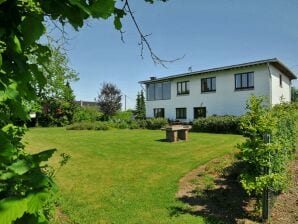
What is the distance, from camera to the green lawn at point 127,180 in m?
7.64

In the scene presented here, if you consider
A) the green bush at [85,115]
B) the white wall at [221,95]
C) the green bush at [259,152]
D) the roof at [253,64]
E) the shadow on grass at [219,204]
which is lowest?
the shadow on grass at [219,204]

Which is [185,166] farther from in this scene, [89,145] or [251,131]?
[89,145]

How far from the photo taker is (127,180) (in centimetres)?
1054

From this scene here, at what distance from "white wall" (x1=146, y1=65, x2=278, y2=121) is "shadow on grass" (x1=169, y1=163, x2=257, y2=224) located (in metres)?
20.6

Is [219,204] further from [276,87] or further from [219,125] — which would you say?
[276,87]

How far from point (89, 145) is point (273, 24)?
17.5m

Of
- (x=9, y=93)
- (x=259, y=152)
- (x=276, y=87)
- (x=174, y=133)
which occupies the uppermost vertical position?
(x=276, y=87)

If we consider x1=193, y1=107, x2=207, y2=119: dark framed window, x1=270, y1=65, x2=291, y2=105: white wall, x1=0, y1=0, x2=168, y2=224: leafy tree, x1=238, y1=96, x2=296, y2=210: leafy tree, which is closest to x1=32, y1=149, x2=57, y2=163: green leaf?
x1=0, y1=0, x2=168, y2=224: leafy tree

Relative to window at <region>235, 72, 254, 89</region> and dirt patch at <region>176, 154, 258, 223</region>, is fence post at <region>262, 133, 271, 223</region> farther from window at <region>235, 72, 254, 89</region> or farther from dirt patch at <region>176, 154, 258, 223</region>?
window at <region>235, 72, 254, 89</region>

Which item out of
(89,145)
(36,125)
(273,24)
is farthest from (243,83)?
(36,125)

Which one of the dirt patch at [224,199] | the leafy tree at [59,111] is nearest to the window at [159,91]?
the leafy tree at [59,111]

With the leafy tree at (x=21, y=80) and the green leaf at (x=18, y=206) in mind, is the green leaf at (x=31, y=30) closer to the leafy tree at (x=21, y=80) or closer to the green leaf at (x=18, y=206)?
the leafy tree at (x=21, y=80)

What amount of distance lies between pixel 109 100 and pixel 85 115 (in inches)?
233

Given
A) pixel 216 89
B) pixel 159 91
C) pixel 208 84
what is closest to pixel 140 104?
pixel 159 91
